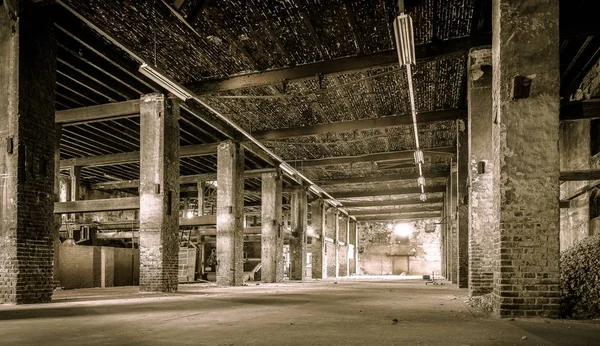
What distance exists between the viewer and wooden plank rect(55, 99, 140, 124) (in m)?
11.5

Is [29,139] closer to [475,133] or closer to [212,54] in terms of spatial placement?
[212,54]

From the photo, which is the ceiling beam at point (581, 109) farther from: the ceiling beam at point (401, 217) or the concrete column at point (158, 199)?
the ceiling beam at point (401, 217)

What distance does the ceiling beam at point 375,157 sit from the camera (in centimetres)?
1697

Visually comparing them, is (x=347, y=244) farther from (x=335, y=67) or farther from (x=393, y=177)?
(x=335, y=67)

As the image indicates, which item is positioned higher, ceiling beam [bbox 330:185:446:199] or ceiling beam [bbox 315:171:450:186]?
ceiling beam [bbox 315:171:450:186]

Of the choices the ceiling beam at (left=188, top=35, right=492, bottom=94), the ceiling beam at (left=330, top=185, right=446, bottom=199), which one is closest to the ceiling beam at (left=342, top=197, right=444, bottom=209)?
the ceiling beam at (left=330, top=185, right=446, bottom=199)

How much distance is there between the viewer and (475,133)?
359 inches

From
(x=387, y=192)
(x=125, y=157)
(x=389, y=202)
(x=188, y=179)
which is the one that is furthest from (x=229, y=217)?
(x=389, y=202)

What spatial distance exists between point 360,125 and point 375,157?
172 inches

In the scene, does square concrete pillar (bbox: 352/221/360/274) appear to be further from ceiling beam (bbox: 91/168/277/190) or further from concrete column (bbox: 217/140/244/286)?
concrete column (bbox: 217/140/244/286)

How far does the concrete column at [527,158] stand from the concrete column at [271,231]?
13295mm

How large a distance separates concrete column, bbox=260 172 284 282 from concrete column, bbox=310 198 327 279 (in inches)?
234

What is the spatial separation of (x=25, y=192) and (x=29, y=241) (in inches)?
33.3

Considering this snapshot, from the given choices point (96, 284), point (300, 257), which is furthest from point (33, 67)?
point (300, 257)
